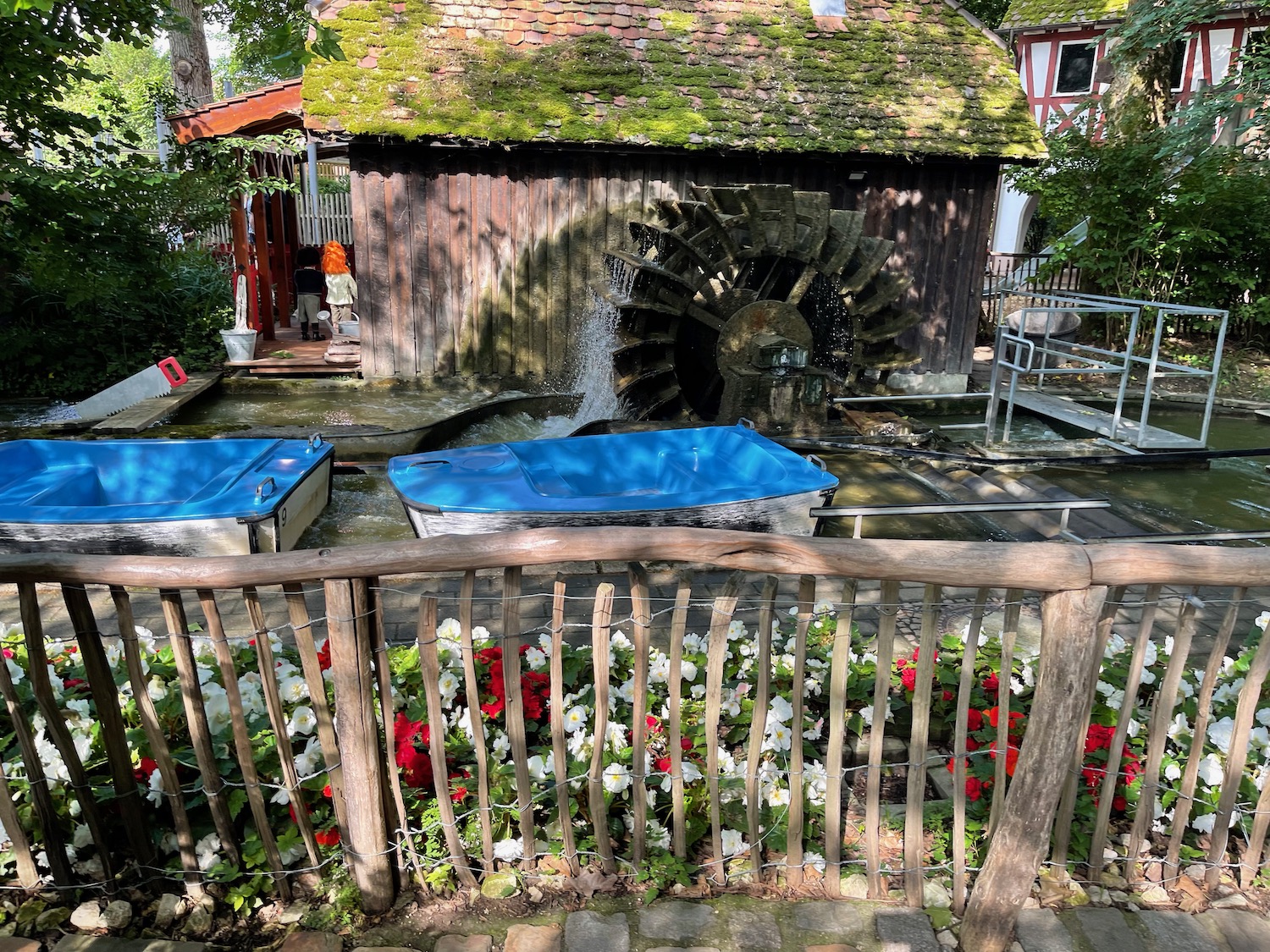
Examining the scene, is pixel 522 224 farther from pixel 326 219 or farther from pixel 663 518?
pixel 326 219

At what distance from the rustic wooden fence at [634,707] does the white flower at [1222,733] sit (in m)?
0.23

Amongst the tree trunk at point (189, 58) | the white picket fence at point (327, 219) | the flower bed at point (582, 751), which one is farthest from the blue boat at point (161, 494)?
the white picket fence at point (327, 219)

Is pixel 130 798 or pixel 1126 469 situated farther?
pixel 1126 469

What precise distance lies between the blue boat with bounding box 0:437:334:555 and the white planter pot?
5.73 metres

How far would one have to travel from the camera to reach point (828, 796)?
2.66 metres

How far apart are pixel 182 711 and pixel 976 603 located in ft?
8.30

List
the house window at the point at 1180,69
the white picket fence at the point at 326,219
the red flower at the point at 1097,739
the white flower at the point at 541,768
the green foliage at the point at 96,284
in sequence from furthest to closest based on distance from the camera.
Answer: the white picket fence at the point at 326,219 → the house window at the point at 1180,69 → the green foliage at the point at 96,284 → the red flower at the point at 1097,739 → the white flower at the point at 541,768

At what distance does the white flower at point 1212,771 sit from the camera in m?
2.97

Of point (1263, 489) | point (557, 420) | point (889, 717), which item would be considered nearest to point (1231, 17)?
point (1263, 489)

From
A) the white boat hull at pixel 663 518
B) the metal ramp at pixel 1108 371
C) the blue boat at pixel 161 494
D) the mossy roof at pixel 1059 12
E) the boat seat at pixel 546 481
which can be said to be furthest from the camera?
the mossy roof at pixel 1059 12

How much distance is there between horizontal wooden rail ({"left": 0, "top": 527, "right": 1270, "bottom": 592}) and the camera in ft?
7.77

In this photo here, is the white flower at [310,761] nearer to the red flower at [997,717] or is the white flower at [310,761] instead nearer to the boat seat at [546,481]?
the red flower at [997,717]

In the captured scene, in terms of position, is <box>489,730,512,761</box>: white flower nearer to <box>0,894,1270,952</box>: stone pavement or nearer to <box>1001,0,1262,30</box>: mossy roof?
<box>0,894,1270,952</box>: stone pavement

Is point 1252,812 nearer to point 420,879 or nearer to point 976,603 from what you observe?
point 976,603
